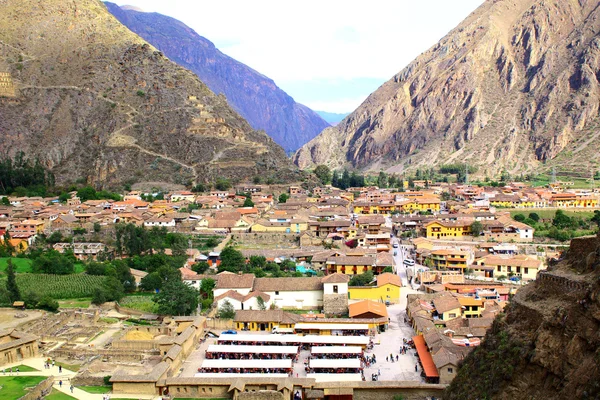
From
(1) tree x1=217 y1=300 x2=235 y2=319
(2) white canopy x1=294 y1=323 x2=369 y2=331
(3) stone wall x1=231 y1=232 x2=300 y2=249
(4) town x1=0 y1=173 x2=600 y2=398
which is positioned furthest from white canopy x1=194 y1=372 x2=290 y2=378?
(3) stone wall x1=231 y1=232 x2=300 y2=249

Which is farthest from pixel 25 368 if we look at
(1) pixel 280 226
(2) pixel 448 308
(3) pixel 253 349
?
(1) pixel 280 226

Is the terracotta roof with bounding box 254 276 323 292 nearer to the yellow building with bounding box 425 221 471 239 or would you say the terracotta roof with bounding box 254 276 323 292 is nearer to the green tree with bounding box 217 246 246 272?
the green tree with bounding box 217 246 246 272

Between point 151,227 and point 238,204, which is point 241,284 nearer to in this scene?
point 151,227

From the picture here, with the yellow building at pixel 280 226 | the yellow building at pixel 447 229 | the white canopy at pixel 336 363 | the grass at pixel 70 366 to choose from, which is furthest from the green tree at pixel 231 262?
the yellow building at pixel 447 229

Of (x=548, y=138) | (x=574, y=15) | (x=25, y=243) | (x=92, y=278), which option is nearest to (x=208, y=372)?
(x=92, y=278)

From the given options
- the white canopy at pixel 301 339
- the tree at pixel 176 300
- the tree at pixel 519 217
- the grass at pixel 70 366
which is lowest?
the grass at pixel 70 366

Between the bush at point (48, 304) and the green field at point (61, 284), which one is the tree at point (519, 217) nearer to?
the green field at point (61, 284)
